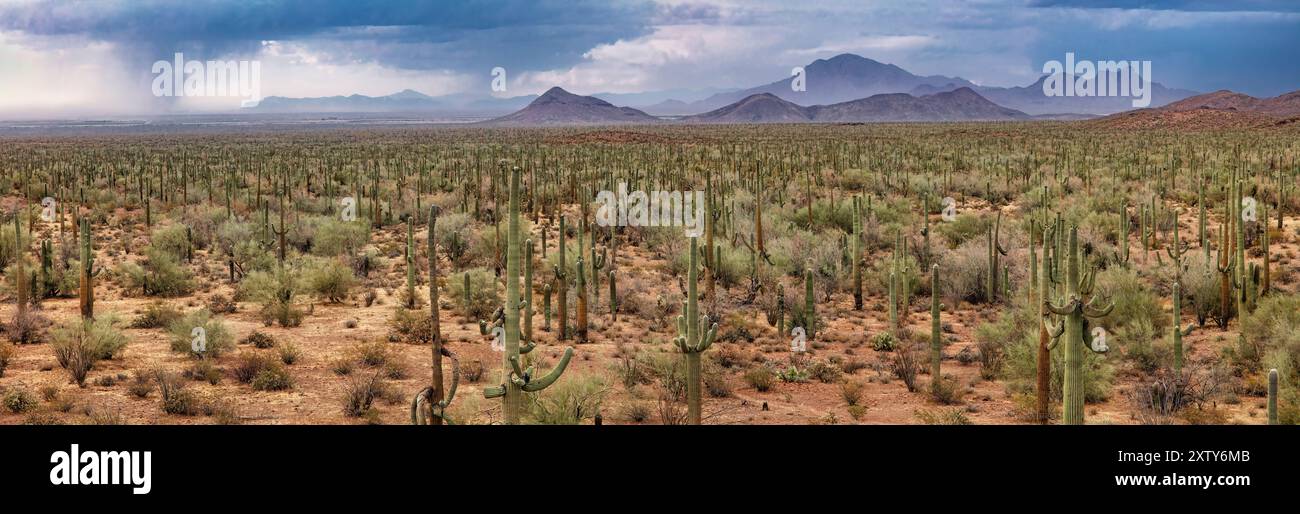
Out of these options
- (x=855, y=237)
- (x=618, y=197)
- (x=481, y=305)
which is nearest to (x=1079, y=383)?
(x=855, y=237)

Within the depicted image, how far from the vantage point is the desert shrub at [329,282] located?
18.8 m

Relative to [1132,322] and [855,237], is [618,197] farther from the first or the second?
[1132,322]

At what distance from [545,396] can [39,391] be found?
6.07 metres

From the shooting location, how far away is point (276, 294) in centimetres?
1762

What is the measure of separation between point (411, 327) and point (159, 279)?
6848 millimetres

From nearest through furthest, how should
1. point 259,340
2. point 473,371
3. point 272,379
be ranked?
point 272,379 → point 473,371 → point 259,340

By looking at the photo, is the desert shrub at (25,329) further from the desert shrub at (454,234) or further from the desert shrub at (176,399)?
the desert shrub at (454,234)

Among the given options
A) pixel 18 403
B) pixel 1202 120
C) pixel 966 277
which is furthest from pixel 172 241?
pixel 1202 120

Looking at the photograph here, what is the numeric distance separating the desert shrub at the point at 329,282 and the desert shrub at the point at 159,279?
99.5 inches

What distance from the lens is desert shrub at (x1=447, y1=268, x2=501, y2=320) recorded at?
56.6 feet

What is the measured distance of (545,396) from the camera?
10.7 metres

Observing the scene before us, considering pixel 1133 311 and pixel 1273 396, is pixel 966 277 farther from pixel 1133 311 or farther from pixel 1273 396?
pixel 1273 396

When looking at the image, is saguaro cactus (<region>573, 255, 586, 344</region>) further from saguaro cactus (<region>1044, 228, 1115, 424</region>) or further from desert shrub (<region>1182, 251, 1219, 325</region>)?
desert shrub (<region>1182, 251, 1219, 325</region>)
